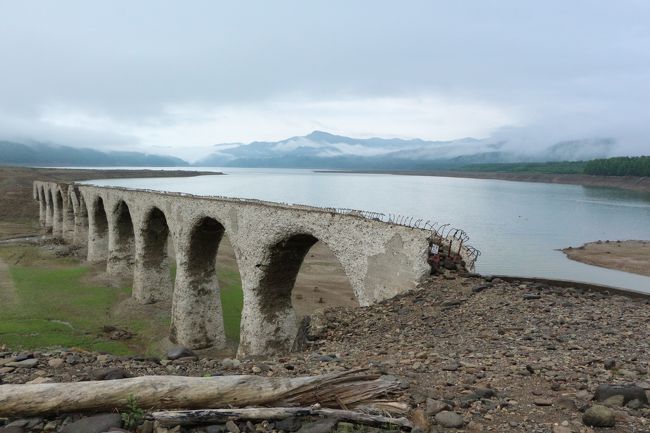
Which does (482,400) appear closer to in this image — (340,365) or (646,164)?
(340,365)

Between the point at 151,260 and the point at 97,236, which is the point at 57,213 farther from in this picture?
the point at 151,260

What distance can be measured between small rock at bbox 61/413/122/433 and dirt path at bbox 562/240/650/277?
45.5m

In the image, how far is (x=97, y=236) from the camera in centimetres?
4069

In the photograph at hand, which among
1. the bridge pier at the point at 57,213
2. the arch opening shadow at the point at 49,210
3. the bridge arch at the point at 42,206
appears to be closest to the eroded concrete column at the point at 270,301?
the bridge pier at the point at 57,213

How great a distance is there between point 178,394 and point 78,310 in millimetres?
25292

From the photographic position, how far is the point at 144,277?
29266 millimetres

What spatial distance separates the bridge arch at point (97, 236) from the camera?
40.2 m

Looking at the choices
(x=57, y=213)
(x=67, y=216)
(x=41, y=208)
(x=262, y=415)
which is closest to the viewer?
(x=262, y=415)

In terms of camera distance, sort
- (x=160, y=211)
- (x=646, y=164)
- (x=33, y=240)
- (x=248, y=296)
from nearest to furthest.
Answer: (x=248, y=296), (x=160, y=211), (x=33, y=240), (x=646, y=164)

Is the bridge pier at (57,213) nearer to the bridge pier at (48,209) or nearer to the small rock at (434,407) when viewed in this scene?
the bridge pier at (48,209)

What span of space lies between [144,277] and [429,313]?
23055 millimetres

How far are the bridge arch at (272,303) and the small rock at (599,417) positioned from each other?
1353 centimetres

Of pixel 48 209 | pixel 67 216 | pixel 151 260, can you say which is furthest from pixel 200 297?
pixel 48 209

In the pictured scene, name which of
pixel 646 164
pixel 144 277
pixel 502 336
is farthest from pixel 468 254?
pixel 646 164
